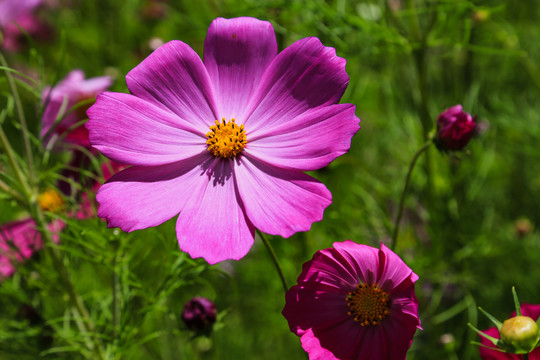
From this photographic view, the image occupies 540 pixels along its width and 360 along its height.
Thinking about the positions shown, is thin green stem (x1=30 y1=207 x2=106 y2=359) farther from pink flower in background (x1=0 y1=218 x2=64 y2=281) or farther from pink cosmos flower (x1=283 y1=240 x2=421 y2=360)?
pink cosmos flower (x1=283 y1=240 x2=421 y2=360)

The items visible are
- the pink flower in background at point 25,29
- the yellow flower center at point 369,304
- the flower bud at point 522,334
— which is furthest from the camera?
the pink flower in background at point 25,29

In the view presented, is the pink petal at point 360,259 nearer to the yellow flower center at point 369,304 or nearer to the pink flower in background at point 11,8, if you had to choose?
the yellow flower center at point 369,304

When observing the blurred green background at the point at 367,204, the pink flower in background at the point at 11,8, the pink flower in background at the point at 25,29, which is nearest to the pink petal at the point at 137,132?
the blurred green background at the point at 367,204

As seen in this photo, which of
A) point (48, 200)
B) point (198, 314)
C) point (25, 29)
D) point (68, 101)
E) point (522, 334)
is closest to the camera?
point (522, 334)

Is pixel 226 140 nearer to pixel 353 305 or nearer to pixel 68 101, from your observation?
pixel 353 305

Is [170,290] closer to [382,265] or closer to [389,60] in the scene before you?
[382,265]

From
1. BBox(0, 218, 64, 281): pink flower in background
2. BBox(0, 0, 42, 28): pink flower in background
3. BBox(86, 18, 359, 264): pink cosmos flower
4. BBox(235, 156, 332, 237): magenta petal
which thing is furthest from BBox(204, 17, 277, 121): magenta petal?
BBox(0, 0, 42, 28): pink flower in background

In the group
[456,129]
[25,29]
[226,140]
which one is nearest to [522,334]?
[456,129]
